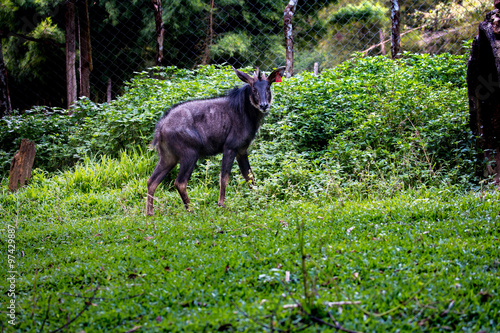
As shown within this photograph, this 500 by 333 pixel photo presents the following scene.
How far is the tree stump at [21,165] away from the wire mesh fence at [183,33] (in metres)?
5.88

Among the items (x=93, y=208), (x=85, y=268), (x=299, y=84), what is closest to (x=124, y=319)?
(x=85, y=268)

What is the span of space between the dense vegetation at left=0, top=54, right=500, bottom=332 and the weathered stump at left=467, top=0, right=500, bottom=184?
0.26 m

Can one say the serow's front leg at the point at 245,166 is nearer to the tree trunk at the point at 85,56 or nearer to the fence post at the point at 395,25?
the fence post at the point at 395,25

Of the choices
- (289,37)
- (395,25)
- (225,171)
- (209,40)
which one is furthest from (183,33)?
(225,171)

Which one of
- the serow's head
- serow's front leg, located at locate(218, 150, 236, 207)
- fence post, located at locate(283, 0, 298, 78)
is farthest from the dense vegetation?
fence post, located at locate(283, 0, 298, 78)

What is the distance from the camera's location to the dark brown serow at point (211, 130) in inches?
226

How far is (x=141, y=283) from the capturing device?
3119 mm

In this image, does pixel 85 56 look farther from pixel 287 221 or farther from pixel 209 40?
pixel 287 221

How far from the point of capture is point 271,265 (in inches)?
128

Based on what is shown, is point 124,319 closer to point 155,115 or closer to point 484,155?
point 484,155

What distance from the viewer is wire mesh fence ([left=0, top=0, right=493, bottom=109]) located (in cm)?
1425

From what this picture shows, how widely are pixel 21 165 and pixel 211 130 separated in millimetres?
4312

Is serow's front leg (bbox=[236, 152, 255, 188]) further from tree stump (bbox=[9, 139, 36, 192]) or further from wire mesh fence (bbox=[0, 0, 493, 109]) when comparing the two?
wire mesh fence (bbox=[0, 0, 493, 109])

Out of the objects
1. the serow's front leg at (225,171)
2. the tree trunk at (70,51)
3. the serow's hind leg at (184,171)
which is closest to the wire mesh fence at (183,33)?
the tree trunk at (70,51)
